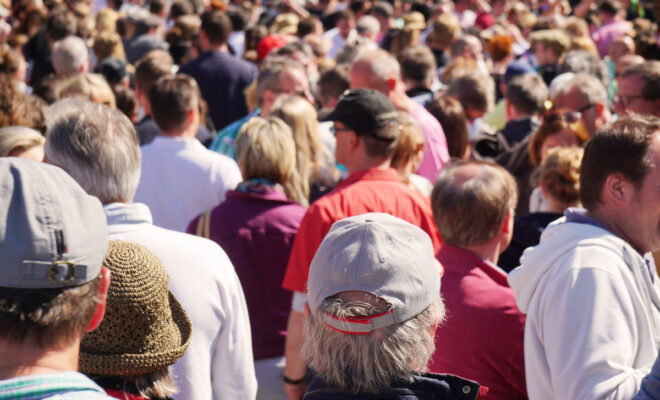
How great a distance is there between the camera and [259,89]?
5863 millimetres

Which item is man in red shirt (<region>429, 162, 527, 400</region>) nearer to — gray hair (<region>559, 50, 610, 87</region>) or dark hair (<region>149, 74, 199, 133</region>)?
dark hair (<region>149, 74, 199, 133</region>)

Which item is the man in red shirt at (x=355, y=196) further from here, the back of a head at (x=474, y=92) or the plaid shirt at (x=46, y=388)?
the back of a head at (x=474, y=92)

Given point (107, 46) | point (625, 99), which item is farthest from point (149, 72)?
point (625, 99)

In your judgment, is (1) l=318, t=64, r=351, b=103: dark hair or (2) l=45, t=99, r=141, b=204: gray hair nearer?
(2) l=45, t=99, r=141, b=204: gray hair

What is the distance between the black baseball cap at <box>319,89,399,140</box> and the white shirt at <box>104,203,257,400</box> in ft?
4.77

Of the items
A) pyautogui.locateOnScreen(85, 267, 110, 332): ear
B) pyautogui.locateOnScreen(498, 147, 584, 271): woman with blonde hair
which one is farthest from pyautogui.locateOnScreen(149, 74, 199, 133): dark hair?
pyautogui.locateOnScreen(85, 267, 110, 332): ear

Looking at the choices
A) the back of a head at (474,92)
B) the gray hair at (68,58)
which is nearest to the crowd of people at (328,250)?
the back of a head at (474,92)

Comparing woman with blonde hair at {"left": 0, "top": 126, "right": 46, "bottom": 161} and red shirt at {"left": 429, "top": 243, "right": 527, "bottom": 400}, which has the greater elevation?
woman with blonde hair at {"left": 0, "top": 126, "right": 46, "bottom": 161}

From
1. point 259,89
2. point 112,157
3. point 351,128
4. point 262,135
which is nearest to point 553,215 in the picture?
point 351,128

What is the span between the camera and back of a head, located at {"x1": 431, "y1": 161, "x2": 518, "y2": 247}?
3141 mm

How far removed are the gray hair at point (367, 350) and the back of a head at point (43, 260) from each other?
22.6 inches

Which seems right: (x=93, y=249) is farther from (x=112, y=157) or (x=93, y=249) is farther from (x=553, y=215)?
(x=553, y=215)

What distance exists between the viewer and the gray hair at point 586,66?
7703 mm

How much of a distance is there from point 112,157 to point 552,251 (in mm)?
1533
